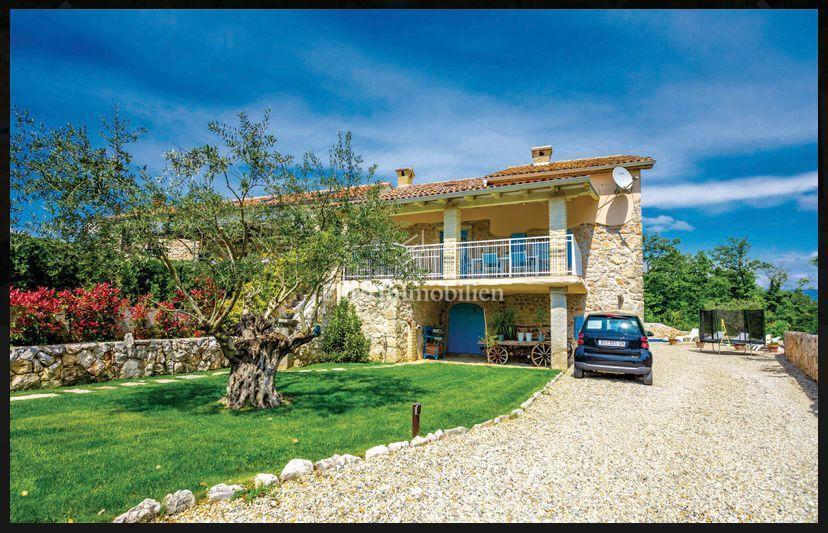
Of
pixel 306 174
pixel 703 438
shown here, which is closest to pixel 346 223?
pixel 306 174

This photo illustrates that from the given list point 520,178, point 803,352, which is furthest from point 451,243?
point 803,352

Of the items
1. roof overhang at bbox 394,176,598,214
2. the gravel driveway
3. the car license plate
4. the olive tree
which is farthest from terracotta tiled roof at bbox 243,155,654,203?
the gravel driveway

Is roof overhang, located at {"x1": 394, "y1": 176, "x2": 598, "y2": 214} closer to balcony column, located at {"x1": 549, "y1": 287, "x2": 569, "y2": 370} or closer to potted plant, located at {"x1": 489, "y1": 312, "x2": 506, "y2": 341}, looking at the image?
balcony column, located at {"x1": 549, "y1": 287, "x2": 569, "y2": 370}

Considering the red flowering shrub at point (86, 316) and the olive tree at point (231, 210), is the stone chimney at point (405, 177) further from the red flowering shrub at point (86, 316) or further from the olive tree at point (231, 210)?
the olive tree at point (231, 210)

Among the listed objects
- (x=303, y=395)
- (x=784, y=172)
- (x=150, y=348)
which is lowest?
(x=303, y=395)

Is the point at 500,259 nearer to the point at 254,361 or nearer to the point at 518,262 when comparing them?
the point at 518,262

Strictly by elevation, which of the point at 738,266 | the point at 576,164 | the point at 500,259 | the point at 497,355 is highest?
the point at 576,164

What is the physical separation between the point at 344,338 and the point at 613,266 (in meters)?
9.29

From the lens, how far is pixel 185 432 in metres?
4.85

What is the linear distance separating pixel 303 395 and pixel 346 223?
3.19 metres

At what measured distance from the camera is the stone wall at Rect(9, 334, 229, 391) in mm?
7219

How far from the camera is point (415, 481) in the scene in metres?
3.49

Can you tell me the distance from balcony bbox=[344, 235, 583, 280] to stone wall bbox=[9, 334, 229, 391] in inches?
177
